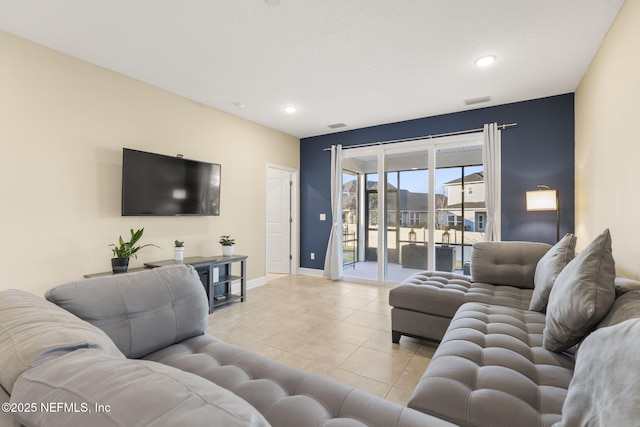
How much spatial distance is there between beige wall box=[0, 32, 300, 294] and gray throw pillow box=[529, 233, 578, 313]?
3.87m

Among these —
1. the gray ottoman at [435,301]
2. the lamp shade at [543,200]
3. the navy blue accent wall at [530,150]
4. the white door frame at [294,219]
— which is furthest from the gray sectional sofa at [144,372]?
the white door frame at [294,219]

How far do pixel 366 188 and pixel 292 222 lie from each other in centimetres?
166

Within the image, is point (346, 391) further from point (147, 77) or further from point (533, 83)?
point (533, 83)

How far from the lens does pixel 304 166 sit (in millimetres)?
6133

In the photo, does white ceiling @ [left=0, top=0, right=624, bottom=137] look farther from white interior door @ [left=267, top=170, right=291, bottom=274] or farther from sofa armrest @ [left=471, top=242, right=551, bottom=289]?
white interior door @ [left=267, top=170, right=291, bottom=274]

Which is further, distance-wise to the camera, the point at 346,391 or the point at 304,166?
the point at 304,166

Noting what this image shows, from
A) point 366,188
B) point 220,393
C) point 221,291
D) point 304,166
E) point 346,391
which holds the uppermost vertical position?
point 304,166

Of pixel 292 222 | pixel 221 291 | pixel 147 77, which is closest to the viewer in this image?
pixel 147 77

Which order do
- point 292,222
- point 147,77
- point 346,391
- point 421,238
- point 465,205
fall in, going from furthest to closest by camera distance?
point 292,222
point 421,238
point 465,205
point 147,77
point 346,391

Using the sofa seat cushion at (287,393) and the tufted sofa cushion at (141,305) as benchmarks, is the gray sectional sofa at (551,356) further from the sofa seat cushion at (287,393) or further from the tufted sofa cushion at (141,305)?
the tufted sofa cushion at (141,305)

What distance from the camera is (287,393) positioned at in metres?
1.21

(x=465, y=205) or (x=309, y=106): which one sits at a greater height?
(x=309, y=106)

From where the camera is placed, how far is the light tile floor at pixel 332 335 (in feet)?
7.45

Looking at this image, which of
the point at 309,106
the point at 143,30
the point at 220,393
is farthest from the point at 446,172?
the point at 220,393
